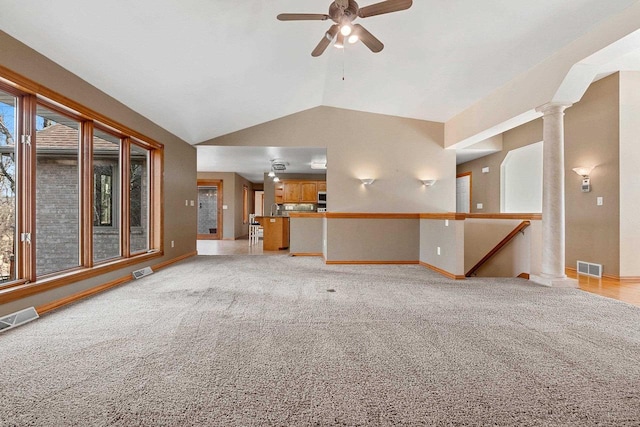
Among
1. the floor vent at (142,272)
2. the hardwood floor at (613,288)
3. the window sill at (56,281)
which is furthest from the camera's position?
the floor vent at (142,272)

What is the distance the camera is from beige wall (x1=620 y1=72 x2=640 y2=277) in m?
4.52

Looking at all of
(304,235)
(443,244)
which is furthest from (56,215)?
(443,244)

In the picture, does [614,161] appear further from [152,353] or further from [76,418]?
[76,418]

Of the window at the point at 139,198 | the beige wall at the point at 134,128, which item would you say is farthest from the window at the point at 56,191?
the window at the point at 139,198

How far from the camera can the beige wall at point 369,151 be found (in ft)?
19.9

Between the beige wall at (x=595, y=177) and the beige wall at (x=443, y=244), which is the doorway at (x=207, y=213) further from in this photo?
the beige wall at (x=595, y=177)

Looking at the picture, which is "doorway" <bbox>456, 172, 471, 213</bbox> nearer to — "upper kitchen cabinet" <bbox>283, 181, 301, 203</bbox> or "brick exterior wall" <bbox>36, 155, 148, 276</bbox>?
"upper kitchen cabinet" <bbox>283, 181, 301, 203</bbox>

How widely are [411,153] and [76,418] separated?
5945 millimetres

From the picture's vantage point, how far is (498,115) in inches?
180

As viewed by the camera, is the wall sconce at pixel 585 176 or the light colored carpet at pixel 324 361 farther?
the wall sconce at pixel 585 176

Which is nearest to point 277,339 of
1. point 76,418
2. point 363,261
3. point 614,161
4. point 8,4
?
point 76,418

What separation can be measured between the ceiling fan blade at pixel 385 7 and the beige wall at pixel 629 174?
4.35m

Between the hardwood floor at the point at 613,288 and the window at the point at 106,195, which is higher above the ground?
the window at the point at 106,195

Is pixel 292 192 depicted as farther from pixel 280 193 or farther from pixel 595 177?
pixel 595 177
